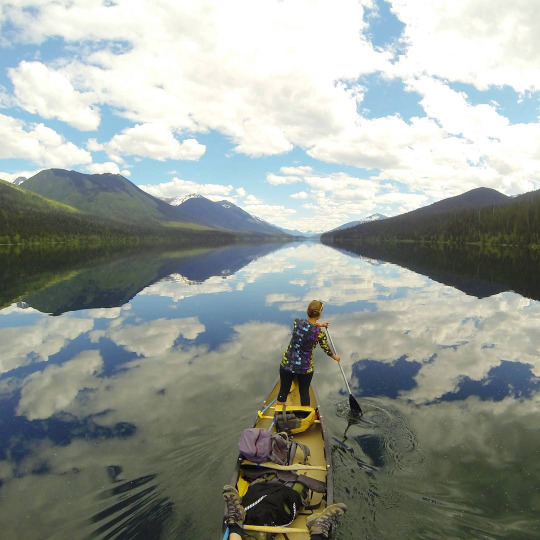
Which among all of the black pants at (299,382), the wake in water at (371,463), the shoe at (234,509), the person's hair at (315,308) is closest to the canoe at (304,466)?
the shoe at (234,509)

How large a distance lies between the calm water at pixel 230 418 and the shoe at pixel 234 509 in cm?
139

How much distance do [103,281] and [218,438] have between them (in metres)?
47.7

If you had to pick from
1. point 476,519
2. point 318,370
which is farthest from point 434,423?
point 318,370

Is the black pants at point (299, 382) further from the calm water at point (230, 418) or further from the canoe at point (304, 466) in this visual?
the calm water at point (230, 418)

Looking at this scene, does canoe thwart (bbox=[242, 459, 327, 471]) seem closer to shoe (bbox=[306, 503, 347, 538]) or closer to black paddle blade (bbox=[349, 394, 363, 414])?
shoe (bbox=[306, 503, 347, 538])

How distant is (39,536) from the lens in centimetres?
809

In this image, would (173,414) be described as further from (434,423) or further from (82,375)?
(434,423)

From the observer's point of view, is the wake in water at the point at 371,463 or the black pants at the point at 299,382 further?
the black pants at the point at 299,382

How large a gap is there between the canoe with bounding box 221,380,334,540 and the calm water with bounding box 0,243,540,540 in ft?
2.72

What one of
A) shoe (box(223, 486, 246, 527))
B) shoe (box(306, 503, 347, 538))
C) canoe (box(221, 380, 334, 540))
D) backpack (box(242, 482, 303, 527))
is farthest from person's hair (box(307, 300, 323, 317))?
shoe (box(223, 486, 246, 527))

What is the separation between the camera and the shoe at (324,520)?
6867 millimetres

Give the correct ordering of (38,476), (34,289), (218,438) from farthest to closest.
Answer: (34,289)
(218,438)
(38,476)

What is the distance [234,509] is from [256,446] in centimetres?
213

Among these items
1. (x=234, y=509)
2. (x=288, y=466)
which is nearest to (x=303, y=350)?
(x=288, y=466)
